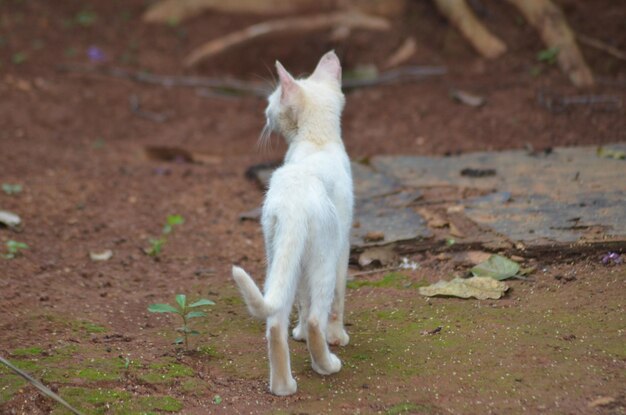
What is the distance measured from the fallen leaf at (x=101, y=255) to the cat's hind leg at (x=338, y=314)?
2.09 m

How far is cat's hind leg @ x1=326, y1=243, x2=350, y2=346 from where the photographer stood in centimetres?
402

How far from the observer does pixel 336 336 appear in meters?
4.02

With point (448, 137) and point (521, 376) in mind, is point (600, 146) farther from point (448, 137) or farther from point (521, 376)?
point (521, 376)

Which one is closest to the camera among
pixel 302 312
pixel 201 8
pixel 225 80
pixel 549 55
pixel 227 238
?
pixel 302 312

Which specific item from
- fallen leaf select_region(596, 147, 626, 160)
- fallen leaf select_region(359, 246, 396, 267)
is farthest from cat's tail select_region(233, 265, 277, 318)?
fallen leaf select_region(596, 147, 626, 160)

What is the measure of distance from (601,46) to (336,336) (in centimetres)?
573

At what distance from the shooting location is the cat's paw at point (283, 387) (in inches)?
135

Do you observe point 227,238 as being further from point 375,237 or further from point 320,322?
point 320,322

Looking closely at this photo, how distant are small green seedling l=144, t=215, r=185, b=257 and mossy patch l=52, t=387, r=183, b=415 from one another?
2.21 metres

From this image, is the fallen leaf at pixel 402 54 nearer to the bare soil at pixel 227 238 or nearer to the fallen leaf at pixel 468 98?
the bare soil at pixel 227 238

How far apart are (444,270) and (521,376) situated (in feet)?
4.61

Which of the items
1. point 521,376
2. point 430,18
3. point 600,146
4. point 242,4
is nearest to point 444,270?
point 521,376

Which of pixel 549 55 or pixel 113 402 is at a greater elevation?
pixel 549 55

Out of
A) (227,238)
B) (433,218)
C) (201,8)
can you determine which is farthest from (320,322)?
(201,8)
